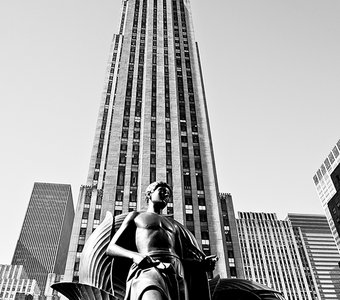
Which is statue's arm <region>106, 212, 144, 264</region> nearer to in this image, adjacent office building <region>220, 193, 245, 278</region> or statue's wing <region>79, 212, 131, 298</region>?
statue's wing <region>79, 212, 131, 298</region>

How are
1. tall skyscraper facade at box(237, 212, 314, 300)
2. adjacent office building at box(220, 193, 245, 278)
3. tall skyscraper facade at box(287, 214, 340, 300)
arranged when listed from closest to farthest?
adjacent office building at box(220, 193, 245, 278), tall skyscraper facade at box(237, 212, 314, 300), tall skyscraper facade at box(287, 214, 340, 300)

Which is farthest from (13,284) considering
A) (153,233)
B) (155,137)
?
(153,233)

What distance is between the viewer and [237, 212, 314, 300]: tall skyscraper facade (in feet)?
347

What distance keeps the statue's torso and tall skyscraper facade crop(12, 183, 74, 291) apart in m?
147

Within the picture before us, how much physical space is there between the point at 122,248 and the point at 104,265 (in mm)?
597

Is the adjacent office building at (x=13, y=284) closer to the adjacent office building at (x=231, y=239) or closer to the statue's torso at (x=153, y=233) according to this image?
the adjacent office building at (x=231, y=239)

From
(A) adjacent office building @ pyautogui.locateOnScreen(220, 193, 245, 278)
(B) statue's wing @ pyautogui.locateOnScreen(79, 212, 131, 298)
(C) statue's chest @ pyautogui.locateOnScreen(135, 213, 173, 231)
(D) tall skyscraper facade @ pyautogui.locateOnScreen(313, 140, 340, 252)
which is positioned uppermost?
(D) tall skyscraper facade @ pyautogui.locateOnScreen(313, 140, 340, 252)

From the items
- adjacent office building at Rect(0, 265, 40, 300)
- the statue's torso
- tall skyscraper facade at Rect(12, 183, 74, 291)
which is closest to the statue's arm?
the statue's torso

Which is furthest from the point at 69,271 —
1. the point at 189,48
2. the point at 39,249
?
the point at 39,249

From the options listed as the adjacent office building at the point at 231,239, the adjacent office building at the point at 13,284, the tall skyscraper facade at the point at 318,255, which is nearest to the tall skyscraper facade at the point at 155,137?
the adjacent office building at the point at 231,239

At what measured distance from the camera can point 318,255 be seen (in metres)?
133

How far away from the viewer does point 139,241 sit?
4.70 metres

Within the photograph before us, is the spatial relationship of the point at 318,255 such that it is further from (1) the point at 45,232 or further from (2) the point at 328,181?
(1) the point at 45,232

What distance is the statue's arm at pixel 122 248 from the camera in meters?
4.22
